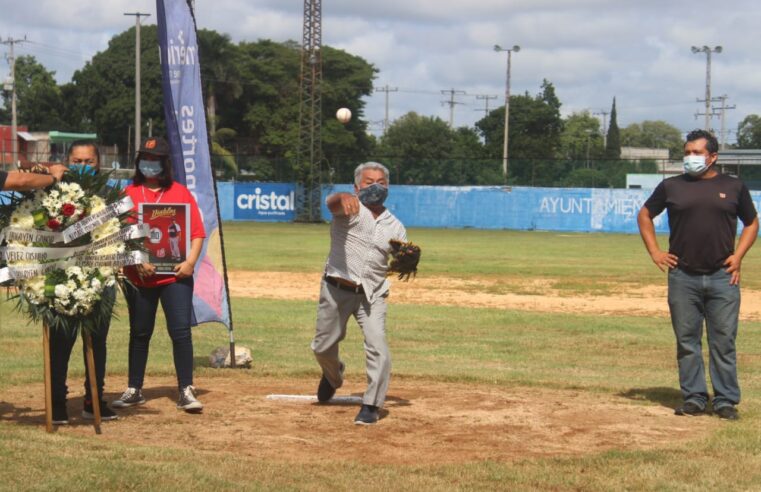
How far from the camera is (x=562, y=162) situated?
5616 centimetres

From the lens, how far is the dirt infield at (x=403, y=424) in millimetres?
7234

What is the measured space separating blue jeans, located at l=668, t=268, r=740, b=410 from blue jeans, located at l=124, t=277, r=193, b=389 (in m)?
3.70

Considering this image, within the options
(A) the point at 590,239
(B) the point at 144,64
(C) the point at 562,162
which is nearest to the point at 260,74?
(B) the point at 144,64

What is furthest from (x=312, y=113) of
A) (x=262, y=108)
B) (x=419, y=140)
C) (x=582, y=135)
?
(x=582, y=135)

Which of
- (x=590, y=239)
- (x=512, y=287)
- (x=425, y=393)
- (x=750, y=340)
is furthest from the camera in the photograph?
(x=590, y=239)

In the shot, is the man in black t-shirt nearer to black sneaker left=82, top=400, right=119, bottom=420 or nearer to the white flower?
black sneaker left=82, top=400, right=119, bottom=420

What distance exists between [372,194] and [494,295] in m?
12.9

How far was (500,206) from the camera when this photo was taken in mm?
55031

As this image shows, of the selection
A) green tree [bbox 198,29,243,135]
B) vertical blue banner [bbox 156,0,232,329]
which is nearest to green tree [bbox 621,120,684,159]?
green tree [bbox 198,29,243,135]

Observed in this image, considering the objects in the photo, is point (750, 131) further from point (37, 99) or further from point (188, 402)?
point (188, 402)

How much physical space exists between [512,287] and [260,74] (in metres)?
77.4

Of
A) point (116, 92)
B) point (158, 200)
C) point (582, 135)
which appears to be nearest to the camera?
point (158, 200)

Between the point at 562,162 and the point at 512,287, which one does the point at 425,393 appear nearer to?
the point at 512,287

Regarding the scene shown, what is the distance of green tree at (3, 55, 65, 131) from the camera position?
101 metres
